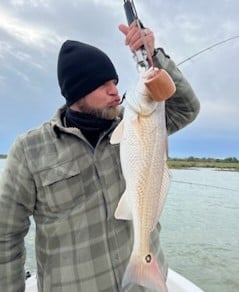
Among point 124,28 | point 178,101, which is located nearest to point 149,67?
point 124,28

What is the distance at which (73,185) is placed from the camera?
9.37ft

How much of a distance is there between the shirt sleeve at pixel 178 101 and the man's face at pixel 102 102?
322 mm

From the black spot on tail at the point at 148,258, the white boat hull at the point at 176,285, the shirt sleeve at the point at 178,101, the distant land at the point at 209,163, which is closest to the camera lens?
the black spot on tail at the point at 148,258

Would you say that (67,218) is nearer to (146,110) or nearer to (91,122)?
(91,122)

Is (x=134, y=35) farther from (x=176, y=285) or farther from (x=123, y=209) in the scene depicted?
(x=176, y=285)

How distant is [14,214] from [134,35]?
141cm

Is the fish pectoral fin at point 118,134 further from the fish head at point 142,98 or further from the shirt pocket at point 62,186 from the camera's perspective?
the shirt pocket at point 62,186

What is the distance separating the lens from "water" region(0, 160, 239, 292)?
33.4 ft

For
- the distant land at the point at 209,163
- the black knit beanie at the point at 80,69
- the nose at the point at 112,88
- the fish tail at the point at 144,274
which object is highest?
the black knit beanie at the point at 80,69

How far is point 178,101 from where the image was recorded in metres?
2.81

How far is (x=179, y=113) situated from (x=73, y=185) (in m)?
0.76

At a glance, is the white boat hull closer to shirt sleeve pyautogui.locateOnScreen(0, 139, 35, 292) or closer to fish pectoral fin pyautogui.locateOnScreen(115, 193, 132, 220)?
shirt sleeve pyautogui.locateOnScreen(0, 139, 35, 292)

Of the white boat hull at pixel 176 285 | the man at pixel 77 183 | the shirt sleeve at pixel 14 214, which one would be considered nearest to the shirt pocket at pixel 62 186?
the man at pixel 77 183

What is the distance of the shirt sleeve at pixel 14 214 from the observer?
115 inches
